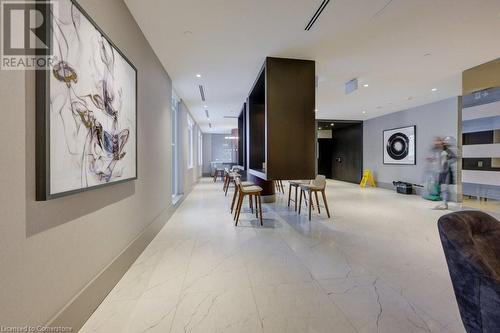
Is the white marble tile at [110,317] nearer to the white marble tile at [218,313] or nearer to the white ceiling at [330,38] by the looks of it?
the white marble tile at [218,313]

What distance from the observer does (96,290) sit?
→ 183cm

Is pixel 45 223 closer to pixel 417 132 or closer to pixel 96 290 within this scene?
pixel 96 290

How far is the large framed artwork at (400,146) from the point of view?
788cm

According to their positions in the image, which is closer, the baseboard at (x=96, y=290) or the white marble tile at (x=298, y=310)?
the baseboard at (x=96, y=290)

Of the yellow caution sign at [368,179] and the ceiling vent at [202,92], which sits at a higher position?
the ceiling vent at [202,92]

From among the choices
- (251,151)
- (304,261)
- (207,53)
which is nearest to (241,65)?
(207,53)

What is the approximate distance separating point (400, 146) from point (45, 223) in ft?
32.4

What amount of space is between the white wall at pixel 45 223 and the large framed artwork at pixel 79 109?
7 centimetres

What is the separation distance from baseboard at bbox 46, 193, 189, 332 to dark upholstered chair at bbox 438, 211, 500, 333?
7.83 ft

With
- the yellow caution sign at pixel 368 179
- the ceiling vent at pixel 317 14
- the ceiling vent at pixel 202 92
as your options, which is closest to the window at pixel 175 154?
the ceiling vent at pixel 202 92

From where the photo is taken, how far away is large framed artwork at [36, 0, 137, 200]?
129 centimetres

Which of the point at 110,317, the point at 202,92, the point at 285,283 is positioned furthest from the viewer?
the point at 202,92

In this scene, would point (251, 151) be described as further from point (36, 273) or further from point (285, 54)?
point (36, 273)

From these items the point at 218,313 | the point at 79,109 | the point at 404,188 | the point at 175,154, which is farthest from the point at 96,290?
the point at 404,188
